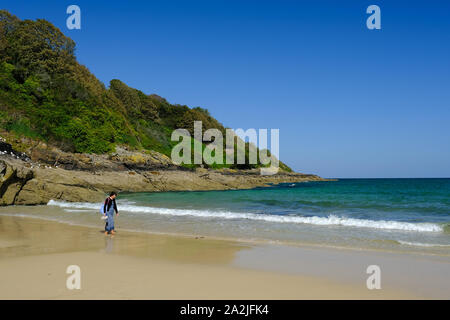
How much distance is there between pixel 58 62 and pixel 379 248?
46.4 meters

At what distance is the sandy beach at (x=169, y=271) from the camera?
16.1ft

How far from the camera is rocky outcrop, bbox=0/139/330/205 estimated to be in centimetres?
2000

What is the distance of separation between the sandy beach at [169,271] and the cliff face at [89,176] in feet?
39.0

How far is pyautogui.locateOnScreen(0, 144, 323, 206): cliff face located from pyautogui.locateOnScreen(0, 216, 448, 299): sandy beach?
11876mm

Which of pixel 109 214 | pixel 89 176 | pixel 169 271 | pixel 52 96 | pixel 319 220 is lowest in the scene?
pixel 319 220

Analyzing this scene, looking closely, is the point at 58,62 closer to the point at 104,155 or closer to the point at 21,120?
the point at 21,120

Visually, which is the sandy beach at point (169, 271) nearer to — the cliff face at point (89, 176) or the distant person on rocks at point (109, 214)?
the distant person on rocks at point (109, 214)

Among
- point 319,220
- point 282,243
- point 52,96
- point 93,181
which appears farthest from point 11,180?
point 52,96

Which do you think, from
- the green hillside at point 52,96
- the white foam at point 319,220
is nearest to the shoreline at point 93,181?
the white foam at point 319,220

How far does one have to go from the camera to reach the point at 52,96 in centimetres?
3994

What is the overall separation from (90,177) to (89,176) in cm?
14

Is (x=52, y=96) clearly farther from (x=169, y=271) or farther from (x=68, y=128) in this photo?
(x=169, y=271)

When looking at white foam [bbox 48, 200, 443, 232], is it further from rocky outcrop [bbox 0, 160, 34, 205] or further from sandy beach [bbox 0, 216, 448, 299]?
sandy beach [bbox 0, 216, 448, 299]
